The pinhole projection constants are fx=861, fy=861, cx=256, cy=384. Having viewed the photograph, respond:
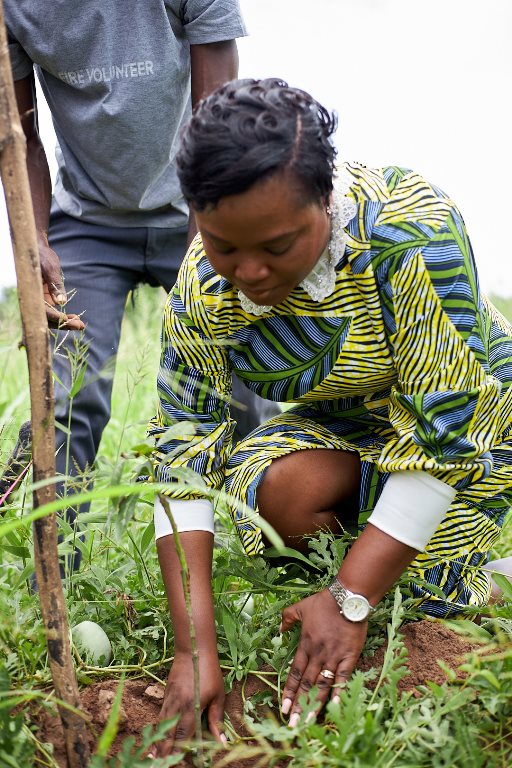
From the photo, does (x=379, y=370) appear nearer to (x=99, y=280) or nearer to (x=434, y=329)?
(x=434, y=329)

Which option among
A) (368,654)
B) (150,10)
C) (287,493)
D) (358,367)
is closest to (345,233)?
(358,367)

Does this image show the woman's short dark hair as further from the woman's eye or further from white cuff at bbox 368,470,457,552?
white cuff at bbox 368,470,457,552

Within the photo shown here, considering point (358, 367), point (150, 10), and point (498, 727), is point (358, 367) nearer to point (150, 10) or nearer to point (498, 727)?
point (498, 727)

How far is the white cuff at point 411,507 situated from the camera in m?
1.66

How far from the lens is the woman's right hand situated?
5.01ft

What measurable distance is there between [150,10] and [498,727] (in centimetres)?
198

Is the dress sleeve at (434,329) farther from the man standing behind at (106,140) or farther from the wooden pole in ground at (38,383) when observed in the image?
the man standing behind at (106,140)

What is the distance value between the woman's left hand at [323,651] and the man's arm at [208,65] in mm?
1121

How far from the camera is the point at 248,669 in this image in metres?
1.74

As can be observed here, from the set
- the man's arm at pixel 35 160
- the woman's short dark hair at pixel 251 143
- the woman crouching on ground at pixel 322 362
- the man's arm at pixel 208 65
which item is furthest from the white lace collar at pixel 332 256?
the man's arm at pixel 35 160

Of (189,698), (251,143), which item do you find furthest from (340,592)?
(251,143)

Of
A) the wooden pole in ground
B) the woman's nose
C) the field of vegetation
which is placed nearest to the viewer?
the wooden pole in ground

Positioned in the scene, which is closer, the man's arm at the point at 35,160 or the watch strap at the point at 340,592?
the watch strap at the point at 340,592

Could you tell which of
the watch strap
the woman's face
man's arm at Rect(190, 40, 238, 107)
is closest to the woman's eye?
the woman's face
